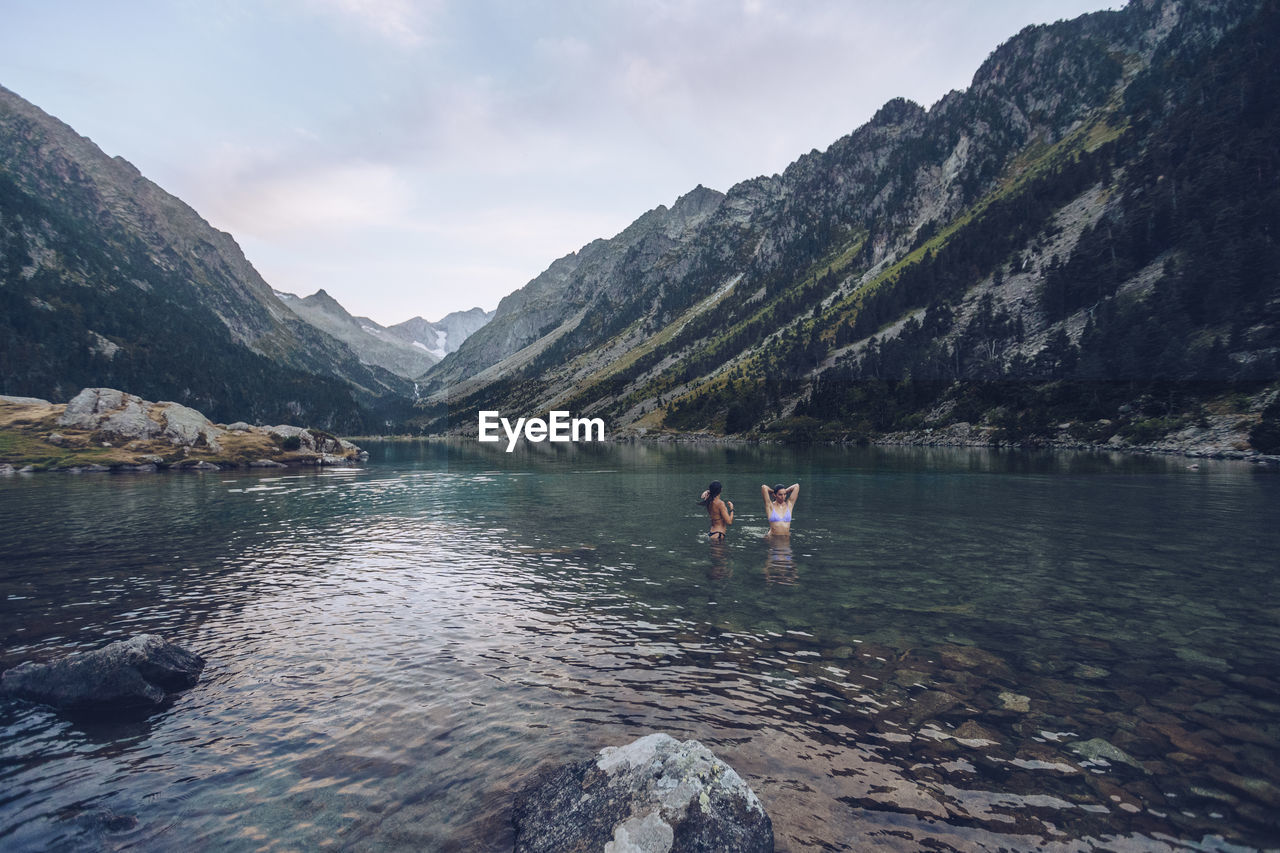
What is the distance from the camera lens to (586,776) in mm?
8836

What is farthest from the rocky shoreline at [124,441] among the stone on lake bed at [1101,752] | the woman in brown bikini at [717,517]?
the stone on lake bed at [1101,752]

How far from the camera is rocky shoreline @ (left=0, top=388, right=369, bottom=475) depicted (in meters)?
86.6

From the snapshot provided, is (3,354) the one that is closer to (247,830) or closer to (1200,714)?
(247,830)

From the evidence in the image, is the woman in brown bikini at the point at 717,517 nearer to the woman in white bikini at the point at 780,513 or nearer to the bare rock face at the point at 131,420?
the woman in white bikini at the point at 780,513

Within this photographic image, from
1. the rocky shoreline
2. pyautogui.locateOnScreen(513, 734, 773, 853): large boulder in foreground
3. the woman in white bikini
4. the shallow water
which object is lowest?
the shallow water

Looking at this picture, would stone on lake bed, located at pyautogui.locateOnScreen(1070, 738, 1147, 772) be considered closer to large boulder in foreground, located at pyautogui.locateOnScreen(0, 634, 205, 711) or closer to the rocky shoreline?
large boulder in foreground, located at pyautogui.locateOnScreen(0, 634, 205, 711)

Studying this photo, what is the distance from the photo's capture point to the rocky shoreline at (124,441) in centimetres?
8656

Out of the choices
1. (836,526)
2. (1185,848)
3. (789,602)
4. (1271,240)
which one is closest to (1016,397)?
(1271,240)

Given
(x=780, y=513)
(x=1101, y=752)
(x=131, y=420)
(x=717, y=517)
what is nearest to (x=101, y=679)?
(x=1101, y=752)

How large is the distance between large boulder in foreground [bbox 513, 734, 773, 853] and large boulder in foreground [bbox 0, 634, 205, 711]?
1064 cm

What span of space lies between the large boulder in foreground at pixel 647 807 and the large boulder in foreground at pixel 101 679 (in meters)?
10.6

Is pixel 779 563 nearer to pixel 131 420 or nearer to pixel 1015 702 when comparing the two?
pixel 1015 702

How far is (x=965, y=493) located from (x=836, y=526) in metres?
22.9

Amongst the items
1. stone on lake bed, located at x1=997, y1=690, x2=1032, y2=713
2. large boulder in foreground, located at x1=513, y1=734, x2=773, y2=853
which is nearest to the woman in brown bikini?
stone on lake bed, located at x1=997, y1=690, x2=1032, y2=713
